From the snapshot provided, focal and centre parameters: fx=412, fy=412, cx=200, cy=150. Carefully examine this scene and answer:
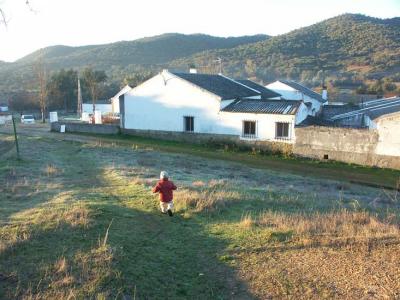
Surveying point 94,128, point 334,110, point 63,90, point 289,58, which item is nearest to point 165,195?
point 94,128

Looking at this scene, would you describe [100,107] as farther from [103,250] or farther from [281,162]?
[103,250]

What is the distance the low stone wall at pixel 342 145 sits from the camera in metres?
21.1

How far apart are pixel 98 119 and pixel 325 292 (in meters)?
33.0

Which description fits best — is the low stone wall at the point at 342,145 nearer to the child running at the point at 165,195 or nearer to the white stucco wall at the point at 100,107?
the child running at the point at 165,195

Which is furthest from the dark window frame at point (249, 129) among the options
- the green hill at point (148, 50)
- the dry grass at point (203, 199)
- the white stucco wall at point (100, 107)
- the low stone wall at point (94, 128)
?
the green hill at point (148, 50)

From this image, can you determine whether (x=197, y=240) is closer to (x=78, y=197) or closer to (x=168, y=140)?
(x=78, y=197)

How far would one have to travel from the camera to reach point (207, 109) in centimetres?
2781

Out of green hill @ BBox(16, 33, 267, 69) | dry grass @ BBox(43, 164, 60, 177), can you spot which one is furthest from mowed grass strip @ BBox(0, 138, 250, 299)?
green hill @ BBox(16, 33, 267, 69)

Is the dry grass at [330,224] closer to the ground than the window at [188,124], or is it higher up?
closer to the ground

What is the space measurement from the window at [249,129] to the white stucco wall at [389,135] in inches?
299

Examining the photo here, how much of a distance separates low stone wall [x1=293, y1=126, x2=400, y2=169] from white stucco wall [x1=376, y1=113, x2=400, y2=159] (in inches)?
8.7

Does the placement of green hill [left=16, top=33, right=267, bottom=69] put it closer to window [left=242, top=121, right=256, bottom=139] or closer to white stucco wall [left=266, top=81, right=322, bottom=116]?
white stucco wall [left=266, top=81, right=322, bottom=116]

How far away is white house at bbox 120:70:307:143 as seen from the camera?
25172 millimetres

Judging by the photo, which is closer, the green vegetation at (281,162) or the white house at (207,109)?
the green vegetation at (281,162)
